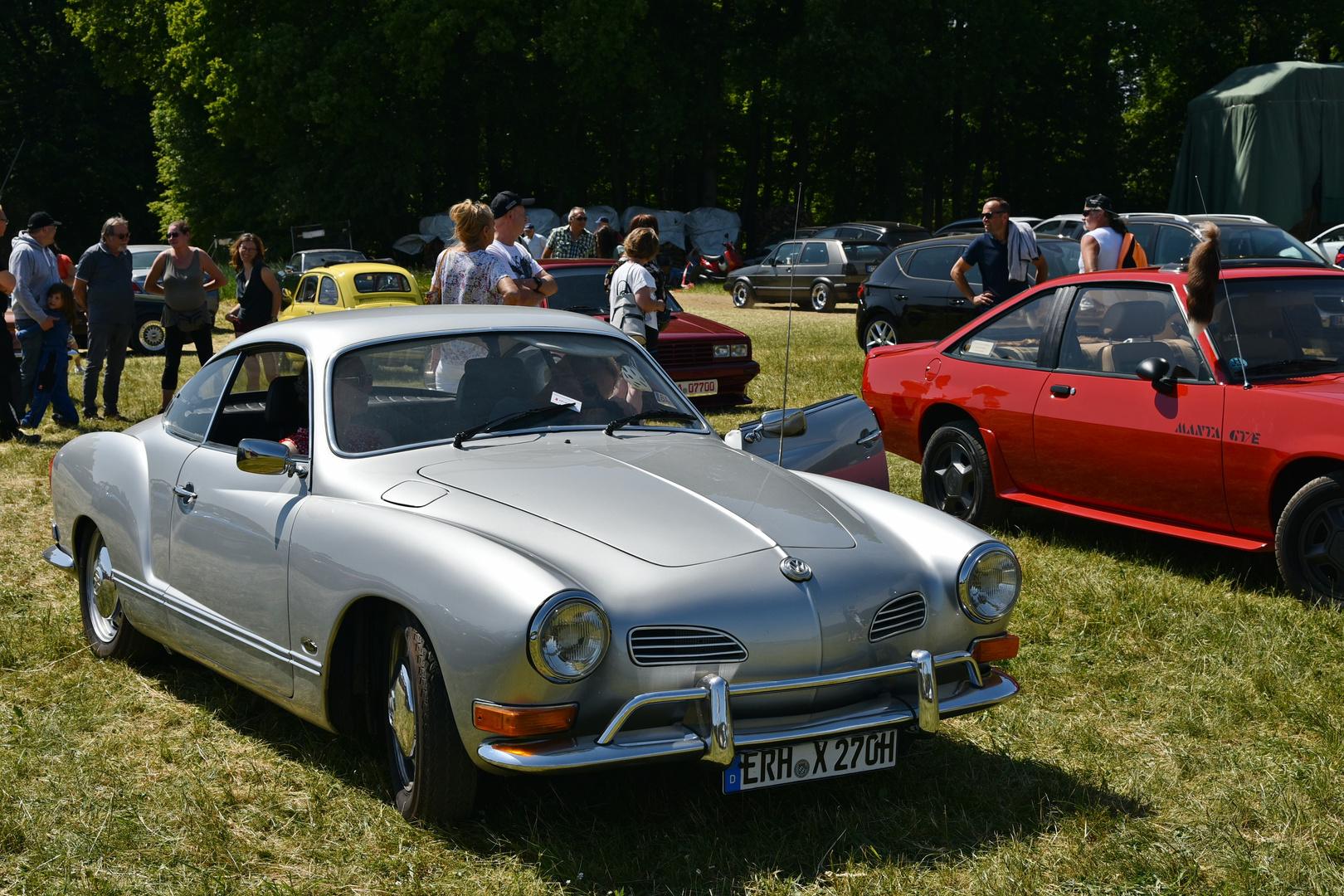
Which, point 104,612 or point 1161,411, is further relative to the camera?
point 1161,411

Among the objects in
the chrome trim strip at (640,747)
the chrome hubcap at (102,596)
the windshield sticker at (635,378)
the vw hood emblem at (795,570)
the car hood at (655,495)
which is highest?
the windshield sticker at (635,378)

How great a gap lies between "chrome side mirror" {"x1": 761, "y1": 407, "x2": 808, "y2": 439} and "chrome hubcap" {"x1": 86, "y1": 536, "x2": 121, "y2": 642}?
108 inches

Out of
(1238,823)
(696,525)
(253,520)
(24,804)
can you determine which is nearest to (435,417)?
(253,520)

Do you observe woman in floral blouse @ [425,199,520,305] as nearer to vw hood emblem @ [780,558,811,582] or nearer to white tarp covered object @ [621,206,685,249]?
vw hood emblem @ [780,558,811,582]

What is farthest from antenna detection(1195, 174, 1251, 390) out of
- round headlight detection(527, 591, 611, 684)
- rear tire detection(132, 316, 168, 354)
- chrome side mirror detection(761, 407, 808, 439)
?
rear tire detection(132, 316, 168, 354)

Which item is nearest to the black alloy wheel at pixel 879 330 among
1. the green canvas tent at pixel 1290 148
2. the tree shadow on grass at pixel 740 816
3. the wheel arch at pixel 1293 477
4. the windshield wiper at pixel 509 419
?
the wheel arch at pixel 1293 477

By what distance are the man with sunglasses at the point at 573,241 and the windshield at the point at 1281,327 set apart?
7.41m

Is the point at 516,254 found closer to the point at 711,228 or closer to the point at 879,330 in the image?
the point at 879,330

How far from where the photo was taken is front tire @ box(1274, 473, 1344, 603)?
5.56 meters

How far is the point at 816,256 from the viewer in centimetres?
2703

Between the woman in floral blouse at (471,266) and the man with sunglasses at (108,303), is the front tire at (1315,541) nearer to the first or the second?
the woman in floral blouse at (471,266)

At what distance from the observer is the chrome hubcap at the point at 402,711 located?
3582mm

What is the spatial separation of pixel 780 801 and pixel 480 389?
1.73m

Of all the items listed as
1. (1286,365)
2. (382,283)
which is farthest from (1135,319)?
(382,283)
